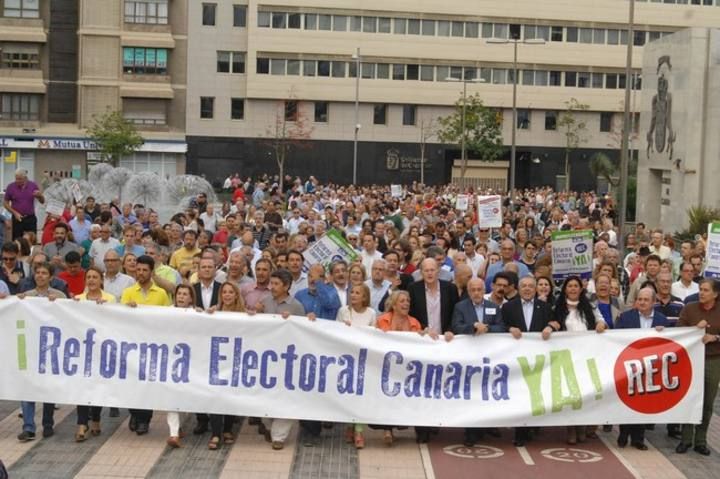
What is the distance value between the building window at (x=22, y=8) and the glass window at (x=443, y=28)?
2276cm

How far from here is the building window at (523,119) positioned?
74.8 metres

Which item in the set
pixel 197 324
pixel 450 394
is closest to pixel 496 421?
pixel 450 394

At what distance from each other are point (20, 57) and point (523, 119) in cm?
2923

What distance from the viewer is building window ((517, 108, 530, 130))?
74.8 m

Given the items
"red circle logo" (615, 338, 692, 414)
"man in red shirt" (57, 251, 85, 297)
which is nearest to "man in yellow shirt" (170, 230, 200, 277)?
"man in red shirt" (57, 251, 85, 297)

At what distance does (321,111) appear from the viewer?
72.9 m

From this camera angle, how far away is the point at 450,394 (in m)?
11.6

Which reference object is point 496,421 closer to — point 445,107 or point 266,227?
point 266,227

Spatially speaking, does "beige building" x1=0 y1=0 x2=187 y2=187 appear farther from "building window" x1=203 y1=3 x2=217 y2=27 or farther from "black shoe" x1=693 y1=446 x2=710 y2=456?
"black shoe" x1=693 y1=446 x2=710 y2=456

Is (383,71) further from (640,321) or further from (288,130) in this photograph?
(640,321)

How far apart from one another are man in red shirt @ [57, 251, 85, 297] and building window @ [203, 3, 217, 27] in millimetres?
59493

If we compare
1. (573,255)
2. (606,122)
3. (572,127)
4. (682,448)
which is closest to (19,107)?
(572,127)

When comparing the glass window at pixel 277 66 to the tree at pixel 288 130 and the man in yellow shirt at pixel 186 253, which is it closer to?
the tree at pixel 288 130

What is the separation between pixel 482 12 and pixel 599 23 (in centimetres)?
724
